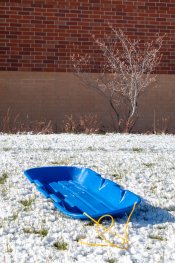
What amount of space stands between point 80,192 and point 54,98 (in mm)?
5613

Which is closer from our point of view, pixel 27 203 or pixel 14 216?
pixel 14 216

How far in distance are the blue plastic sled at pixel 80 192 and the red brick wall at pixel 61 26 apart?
17.4 feet

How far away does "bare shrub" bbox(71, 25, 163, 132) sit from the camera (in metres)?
11.1

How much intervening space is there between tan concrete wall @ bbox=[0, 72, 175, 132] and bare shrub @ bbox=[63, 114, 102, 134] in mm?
104

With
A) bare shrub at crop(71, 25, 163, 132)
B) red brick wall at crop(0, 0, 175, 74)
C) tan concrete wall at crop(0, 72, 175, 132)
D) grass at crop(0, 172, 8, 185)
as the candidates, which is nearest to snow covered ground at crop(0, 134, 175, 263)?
grass at crop(0, 172, 8, 185)

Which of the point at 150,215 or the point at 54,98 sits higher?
the point at 150,215

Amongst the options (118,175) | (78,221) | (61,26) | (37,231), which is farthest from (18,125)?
(37,231)

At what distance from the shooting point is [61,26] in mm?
11195

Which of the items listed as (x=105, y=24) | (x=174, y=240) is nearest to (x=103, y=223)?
(x=174, y=240)

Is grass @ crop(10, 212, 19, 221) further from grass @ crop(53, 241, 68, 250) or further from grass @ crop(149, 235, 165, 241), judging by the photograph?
grass @ crop(149, 235, 165, 241)

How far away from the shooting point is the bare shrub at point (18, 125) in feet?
35.6

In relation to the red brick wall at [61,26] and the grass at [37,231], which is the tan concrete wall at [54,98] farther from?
the grass at [37,231]

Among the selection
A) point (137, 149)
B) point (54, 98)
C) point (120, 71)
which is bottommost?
point (137, 149)

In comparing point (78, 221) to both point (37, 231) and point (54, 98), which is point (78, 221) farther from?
point (54, 98)
